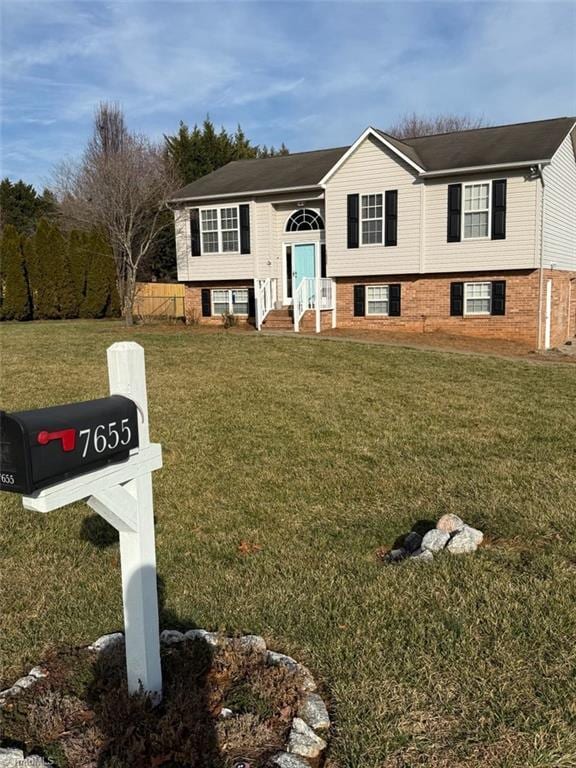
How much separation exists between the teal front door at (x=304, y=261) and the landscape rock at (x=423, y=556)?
16.7m

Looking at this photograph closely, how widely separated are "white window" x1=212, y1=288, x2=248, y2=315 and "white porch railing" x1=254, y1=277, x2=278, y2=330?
124 cm

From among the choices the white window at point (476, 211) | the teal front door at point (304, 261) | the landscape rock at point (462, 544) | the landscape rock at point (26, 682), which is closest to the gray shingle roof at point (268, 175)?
the teal front door at point (304, 261)

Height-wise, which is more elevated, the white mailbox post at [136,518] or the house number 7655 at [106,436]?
the house number 7655 at [106,436]

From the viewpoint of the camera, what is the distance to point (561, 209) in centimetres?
1817

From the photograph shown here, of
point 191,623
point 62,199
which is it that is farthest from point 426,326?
point 62,199

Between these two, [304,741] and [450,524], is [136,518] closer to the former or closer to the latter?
[304,741]

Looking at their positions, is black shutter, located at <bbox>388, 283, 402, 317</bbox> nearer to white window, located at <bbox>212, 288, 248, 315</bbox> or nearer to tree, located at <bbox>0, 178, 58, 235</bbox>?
white window, located at <bbox>212, 288, 248, 315</bbox>

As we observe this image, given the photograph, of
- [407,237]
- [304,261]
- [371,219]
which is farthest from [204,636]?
[304,261]

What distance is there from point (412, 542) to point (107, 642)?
217 cm

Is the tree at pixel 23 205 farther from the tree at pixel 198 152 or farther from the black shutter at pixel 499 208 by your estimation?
the black shutter at pixel 499 208

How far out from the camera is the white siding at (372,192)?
1789 cm

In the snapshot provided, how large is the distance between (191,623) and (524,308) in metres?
15.8

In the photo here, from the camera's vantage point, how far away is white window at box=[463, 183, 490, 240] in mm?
17031

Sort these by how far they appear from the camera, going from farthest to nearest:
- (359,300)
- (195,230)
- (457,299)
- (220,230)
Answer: (195,230), (220,230), (359,300), (457,299)
